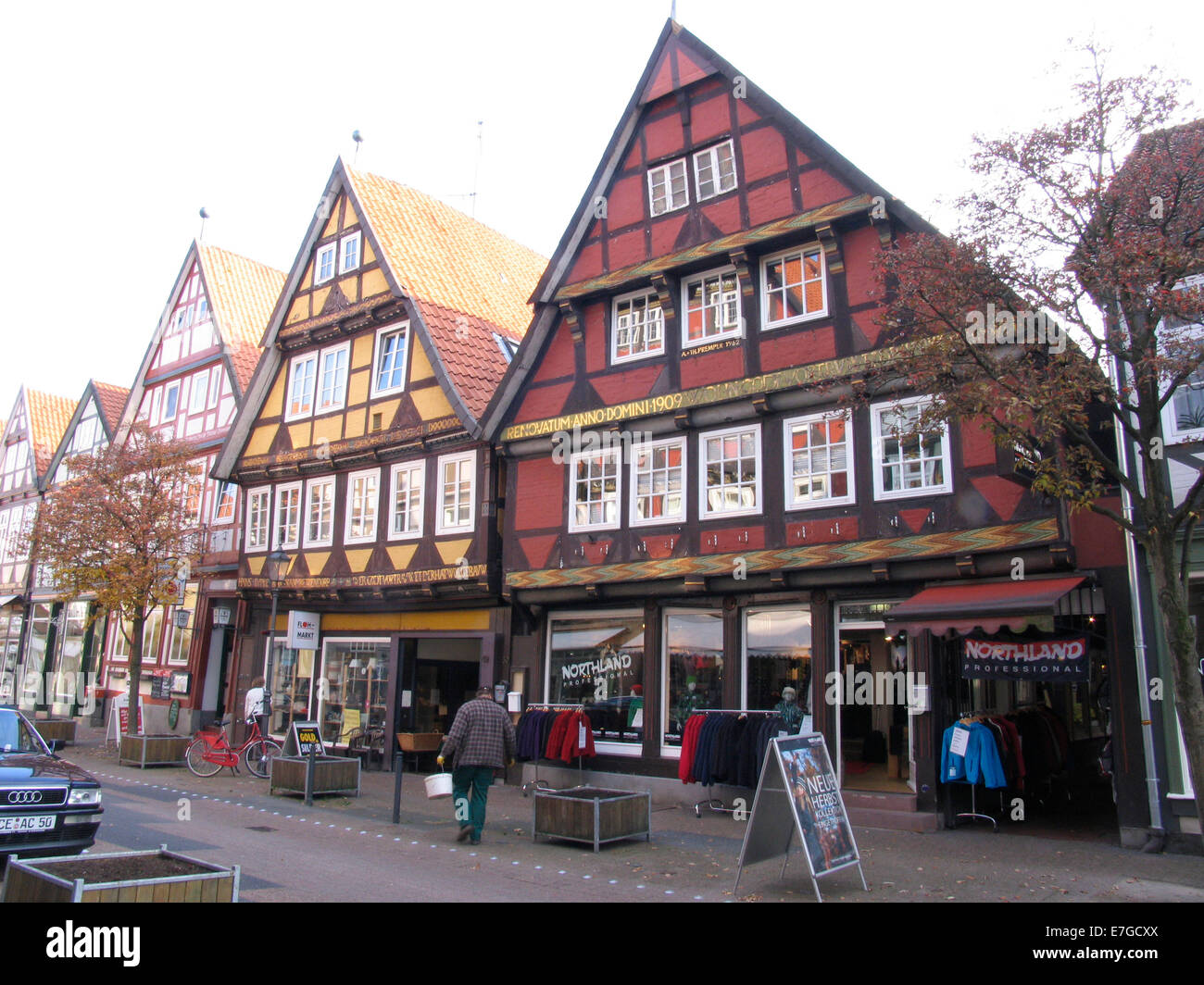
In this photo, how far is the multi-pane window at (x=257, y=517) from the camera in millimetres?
24906

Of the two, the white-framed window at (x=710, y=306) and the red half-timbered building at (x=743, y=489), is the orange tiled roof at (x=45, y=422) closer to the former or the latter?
the red half-timbered building at (x=743, y=489)

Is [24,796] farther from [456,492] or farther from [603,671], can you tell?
[456,492]

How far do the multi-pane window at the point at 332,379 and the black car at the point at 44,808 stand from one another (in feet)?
47.4

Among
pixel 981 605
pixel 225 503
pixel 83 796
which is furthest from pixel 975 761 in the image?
pixel 225 503

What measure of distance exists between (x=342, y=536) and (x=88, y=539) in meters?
6.13

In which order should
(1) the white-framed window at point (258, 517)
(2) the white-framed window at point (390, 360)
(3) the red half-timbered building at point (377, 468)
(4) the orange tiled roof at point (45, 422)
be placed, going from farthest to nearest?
1. (4) the orange tiled roof at point (45, 422)
2. (1) the white-framed window at point (258, 517)
3. (2) the white-framed window at point (390, 360)
4. (3) the red half-timbered building at point (377, 468)

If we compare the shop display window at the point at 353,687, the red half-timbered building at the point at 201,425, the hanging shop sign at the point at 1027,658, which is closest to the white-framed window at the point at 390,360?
the red half-timbered building at the point at 201,425

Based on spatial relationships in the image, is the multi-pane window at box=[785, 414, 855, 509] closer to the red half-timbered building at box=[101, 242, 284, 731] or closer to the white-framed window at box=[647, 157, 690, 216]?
the white-framed window at box=[647, 157, 690, 216]

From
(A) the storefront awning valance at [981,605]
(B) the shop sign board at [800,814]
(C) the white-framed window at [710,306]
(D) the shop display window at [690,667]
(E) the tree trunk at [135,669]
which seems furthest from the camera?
(E) the tree trunk at [135,669]

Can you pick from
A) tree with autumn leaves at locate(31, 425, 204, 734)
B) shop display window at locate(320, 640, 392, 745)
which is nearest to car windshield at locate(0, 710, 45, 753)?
shop display window at locate(320, 640, 392, 745)

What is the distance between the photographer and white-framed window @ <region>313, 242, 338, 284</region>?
80.0 ft

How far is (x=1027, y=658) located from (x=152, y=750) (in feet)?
55.7

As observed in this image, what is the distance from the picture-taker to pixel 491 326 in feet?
76.3
